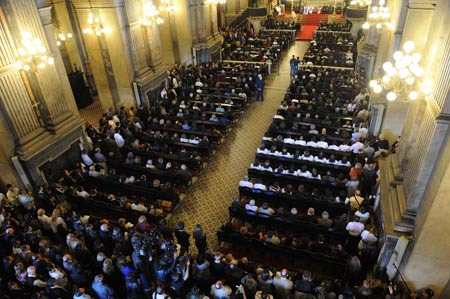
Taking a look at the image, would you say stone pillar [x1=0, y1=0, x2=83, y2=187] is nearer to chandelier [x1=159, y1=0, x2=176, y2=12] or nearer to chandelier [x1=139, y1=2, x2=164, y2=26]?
chandelier [x1=139, y1=2, x2=164, y2=26]

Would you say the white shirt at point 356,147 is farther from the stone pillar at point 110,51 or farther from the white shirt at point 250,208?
the stone pillar at point 110,51

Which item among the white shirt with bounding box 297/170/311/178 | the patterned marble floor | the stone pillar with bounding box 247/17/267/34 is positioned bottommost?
the patterned marble floor

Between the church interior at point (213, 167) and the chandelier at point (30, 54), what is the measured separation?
1.5 inches

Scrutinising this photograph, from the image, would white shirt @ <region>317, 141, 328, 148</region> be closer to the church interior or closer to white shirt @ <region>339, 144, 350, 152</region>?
the church interior

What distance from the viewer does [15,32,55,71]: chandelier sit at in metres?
9.55

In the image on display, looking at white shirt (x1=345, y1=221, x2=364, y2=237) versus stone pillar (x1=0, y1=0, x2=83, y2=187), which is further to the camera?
stone pillar (x1=0, y1=0, x2=83, y2=187)

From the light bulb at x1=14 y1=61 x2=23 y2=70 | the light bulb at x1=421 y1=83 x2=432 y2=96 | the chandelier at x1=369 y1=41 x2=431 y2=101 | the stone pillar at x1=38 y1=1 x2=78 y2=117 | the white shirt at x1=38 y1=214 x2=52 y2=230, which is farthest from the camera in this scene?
the stone pillar at x1=38 y1=1 x2=78 y2=117

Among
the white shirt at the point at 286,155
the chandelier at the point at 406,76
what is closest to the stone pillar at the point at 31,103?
the white shirt at the point at 286,155

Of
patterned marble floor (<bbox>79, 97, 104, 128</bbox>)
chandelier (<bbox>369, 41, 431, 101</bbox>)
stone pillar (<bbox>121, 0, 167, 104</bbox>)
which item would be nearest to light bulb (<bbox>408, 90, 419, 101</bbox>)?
chandelier (<bbox>369, 41, 431, 101</bbox>)

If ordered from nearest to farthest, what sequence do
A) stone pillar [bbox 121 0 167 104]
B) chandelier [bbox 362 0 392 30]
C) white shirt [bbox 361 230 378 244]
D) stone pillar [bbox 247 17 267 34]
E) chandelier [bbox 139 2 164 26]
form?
white shirt [bbox 361 230 378 244] < chandelier [bbox 362 0 392 30] < stone pillar [bbox 121 0 167 104] < chandelier [bbox 139 2 164 26] < stone pillar [bbox 247 17 267 34]

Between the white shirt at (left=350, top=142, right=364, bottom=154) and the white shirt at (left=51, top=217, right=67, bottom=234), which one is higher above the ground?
the white shirt at (left=350, top=142, right=364, bottom=154)

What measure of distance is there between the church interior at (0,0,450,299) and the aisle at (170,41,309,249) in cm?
6

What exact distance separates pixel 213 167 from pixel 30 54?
6652 millimetres

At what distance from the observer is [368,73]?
1648cm
